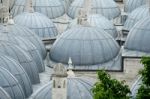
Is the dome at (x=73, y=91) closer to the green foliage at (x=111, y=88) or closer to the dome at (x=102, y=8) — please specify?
the green foliage at (x=111, y=88)

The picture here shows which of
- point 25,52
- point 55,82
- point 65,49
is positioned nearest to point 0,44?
point 25,52

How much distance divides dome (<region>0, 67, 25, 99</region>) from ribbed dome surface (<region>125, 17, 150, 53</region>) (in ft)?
32.4

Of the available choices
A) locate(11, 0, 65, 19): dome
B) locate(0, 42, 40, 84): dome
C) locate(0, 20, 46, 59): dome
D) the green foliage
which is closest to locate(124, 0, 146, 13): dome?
locate(11, 0, 65, 19): dome

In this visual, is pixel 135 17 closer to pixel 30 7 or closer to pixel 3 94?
pixel 30 7

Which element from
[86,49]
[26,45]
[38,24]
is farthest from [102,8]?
[26,45]

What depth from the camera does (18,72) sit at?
3434 cm

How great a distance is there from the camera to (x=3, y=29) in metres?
41.2

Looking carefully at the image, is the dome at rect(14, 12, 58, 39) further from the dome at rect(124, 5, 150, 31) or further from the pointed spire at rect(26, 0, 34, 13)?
the dome at rect(124, 5, 150, 31)

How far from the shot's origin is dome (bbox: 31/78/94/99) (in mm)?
31969

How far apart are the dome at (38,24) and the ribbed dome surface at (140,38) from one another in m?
8.65

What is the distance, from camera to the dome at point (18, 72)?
34059mm

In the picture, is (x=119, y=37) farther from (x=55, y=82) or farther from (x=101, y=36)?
(x=55, y=82)

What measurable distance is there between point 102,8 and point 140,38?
12983mm

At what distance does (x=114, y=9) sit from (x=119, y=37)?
18.8 feet
